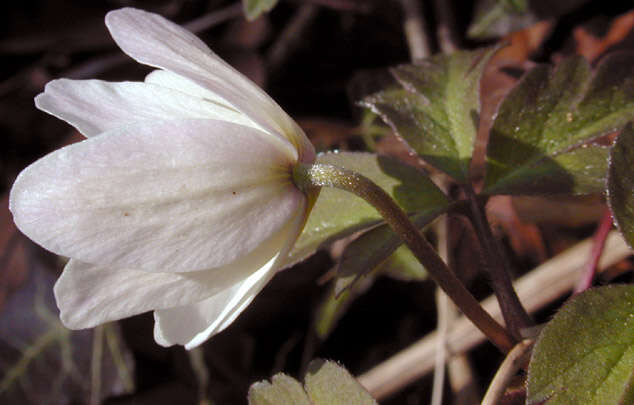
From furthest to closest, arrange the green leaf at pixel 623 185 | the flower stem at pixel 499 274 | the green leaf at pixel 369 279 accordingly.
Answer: the green leaf at pixel 369 279
the flower stem at pixel 499 274
the green leaf at pixel 623 185

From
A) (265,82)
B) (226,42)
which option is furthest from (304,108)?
(226,42)

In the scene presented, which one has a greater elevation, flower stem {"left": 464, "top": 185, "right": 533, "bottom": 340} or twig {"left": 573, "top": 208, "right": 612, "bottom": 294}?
flower stem {"left": 464, "top": 185, "right": 533, "bottom": 340}

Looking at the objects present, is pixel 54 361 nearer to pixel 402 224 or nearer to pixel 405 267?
Answer: pixel 405 267

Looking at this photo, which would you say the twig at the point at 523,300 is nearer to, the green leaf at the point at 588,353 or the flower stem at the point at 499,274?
the flower stem at the point at 499,274

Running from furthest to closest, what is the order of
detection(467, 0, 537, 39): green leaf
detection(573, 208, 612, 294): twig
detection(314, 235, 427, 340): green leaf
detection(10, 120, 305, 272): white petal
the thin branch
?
the thin branch < detection(467, 0, 537, 39): green leaf < detection(314, 235, 427, 340): green leaf < detection(573, 208, 612, 294): twig < detection(10, 120, 305, 272): white petal

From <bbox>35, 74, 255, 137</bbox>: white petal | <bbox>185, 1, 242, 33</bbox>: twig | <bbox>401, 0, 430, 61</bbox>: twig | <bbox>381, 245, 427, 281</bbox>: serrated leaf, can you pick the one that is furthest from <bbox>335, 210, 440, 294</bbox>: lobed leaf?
<bbox>185, 1, 242, 33</bbox>: twig

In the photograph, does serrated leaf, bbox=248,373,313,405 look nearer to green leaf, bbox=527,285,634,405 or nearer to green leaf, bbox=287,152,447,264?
green leaf, bbox=287,152,447,264

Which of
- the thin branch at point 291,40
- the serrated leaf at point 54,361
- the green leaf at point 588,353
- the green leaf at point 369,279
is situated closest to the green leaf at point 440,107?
the green leaf at point 369,279
